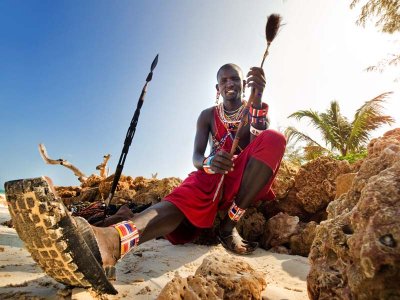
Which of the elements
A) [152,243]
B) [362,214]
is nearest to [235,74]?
[152,243]

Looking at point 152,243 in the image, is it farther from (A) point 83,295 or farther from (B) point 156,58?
(B) point 156,58

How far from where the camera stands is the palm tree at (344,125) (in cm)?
1120

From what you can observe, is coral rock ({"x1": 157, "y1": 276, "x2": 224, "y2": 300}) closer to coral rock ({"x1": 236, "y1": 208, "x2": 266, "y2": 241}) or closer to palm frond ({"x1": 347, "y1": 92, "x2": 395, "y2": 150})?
→ coral rock ({"x1": 236, "y1": 208, "x2": 266, "y2": 241})

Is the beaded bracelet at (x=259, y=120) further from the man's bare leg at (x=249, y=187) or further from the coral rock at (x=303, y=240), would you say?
the coral rock at (x=303, y=240)

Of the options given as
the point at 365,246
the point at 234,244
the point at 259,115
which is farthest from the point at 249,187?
the point at 365,246

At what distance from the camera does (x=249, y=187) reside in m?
2.10

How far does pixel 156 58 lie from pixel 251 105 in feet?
2.98

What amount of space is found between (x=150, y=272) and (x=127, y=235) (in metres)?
Answer: 0.33

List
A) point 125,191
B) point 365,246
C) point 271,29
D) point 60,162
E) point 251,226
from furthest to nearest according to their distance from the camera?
point 60,162, point 125,191, point 251,226, point 271,29, point 365,246

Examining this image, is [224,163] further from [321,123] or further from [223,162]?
[321,123]

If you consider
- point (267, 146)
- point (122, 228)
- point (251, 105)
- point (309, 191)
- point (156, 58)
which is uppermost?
point (156, 58)

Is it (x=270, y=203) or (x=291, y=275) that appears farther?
(x=270, y=203)

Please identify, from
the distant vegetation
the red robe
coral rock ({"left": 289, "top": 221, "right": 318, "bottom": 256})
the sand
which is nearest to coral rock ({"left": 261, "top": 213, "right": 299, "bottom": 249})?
coral rock ({"left": 289, "top": 221, "right": 318, "bottom": 256})

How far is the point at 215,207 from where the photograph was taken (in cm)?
214
